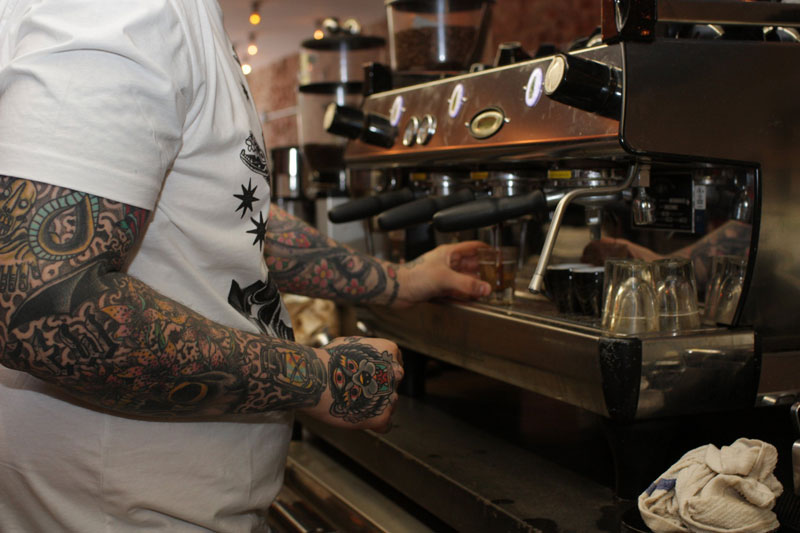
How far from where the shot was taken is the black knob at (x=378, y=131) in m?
1.17

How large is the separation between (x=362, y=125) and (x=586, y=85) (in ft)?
1.62

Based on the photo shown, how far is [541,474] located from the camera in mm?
895

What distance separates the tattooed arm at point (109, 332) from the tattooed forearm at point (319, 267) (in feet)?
1.11

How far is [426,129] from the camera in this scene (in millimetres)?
1079

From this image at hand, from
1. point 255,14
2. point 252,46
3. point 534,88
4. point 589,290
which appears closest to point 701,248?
point 589,290

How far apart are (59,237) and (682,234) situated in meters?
0.66

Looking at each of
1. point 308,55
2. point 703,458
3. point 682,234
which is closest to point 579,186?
point 682,234

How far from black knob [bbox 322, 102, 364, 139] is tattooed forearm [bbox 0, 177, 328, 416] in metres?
0.59

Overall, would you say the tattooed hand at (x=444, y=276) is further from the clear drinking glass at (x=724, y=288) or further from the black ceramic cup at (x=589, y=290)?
the clear drinking glass at (x=724, y=288)

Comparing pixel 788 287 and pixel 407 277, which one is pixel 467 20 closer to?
pixel 407 277

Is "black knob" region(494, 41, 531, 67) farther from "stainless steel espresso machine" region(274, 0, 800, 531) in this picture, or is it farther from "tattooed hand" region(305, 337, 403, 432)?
"tattooed hand" region(305, 337, 403, 432)

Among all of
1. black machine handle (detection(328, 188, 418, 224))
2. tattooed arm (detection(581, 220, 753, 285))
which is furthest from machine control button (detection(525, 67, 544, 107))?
black machine handle (detection(328, 188, 418, 224))

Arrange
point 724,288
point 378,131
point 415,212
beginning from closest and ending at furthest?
point 724,288 → point 415,212 → point 378,131

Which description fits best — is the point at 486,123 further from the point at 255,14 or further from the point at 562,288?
the point at 255,14
